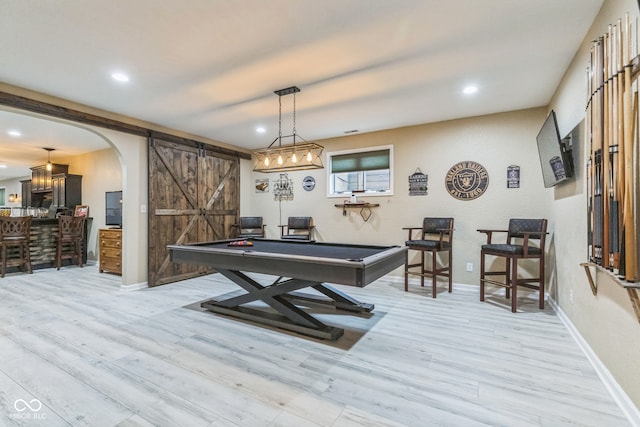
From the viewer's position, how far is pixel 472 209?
4.39 metres

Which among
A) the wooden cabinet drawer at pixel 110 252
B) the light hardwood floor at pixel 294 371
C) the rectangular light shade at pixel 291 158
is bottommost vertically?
the light hardwood floor at pixel 294 371

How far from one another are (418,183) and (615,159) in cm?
313

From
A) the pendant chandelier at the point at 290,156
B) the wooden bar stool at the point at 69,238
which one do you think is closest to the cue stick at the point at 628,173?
the pendant chandelier at the point at 290,156

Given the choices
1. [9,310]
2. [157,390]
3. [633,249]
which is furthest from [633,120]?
[9,310]

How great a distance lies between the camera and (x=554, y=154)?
9.77ft

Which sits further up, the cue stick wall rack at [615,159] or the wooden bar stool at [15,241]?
the cue stick wall rack at [615,159]

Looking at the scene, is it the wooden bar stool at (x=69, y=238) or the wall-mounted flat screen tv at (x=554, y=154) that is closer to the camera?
the wall-mounted flat screen tv at (x=554, y=154)

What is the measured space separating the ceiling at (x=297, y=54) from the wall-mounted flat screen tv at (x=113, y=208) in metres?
2.75

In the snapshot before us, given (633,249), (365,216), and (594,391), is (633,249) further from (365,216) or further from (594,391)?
(365,216)

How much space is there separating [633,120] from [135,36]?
11.3ft

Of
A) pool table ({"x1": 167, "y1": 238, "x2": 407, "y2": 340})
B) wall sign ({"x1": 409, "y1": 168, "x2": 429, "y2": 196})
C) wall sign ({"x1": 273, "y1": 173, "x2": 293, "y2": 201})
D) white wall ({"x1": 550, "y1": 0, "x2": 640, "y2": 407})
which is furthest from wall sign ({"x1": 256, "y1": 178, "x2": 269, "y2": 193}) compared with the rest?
white wall ({"x1": 550, "y1": 0, "x2": 640, "y2": 407})

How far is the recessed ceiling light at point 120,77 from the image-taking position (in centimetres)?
305

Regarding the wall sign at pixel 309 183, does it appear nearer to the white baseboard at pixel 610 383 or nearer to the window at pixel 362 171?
the window at pixel 362 171

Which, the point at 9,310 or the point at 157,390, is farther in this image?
the point at 9,310
